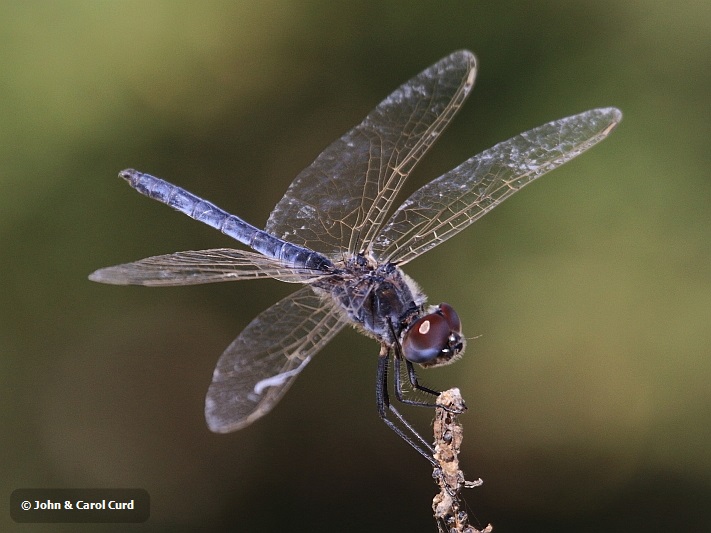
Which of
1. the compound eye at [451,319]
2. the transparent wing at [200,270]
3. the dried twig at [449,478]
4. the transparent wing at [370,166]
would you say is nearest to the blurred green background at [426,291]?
the transparent wing at [370,166]

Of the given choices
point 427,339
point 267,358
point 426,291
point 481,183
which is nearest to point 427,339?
point 427,339

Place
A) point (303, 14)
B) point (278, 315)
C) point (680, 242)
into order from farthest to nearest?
point (303, 14)
point (680, 242)
point (278, 315)

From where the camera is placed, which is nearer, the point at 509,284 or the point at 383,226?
the point at 383,226

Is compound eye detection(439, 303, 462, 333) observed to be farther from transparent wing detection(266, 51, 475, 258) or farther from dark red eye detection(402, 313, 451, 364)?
transparent wing detection(266, 51, 475, 258)

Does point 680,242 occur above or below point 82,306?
below

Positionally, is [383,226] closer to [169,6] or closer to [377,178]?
[377,178]

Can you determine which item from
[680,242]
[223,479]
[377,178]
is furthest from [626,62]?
[223,479]

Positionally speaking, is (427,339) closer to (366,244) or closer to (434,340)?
(434,340)
